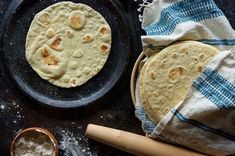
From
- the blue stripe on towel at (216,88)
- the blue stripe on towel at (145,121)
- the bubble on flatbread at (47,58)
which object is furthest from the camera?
the bubble on flatbread at (47,58)

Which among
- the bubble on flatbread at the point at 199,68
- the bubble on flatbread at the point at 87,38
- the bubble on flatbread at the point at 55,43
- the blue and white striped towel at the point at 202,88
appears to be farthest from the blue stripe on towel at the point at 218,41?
the bubble on flatbread at the point at 55,43

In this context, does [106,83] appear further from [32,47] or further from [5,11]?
[5,11]

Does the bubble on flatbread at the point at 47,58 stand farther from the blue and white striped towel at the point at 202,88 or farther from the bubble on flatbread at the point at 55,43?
the blue and white striped towel at the point at 202,88

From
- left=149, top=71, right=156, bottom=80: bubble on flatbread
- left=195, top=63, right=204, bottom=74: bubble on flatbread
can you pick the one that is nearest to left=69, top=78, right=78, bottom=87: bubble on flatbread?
left=149, top=71, right=156, bottom=80: bubble on flatbread

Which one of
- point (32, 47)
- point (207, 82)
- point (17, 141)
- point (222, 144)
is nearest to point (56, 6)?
point (32, 47)

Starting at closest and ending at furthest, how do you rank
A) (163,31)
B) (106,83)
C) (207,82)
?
(207,82) → (163,31) → (106,83)
